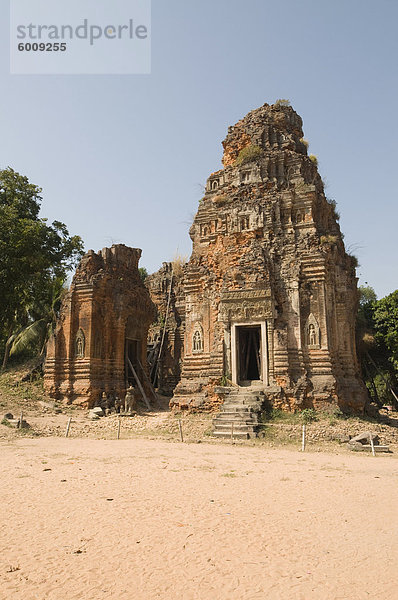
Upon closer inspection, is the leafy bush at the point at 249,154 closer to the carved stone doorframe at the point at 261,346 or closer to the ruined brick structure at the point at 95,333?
the carved stone doorframe at the point at 261,346

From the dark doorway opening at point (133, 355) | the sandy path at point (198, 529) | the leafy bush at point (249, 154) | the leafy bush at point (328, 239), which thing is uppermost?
the leafy bush at point (249, 154)

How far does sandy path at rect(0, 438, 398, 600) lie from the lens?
4.44 m

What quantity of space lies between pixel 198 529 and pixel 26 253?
20.8 metres

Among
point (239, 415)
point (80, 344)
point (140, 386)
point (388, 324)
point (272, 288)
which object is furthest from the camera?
point (140, 386)

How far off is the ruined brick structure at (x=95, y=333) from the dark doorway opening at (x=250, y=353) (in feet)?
21.5

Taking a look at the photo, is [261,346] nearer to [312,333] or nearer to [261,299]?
[261,299]

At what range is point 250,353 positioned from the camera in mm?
20531

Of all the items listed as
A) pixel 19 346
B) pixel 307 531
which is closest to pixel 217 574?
pixel 307 531

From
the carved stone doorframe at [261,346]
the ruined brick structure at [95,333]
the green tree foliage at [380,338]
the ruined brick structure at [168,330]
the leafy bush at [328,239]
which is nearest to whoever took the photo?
the carved stone doorframe at [261,346]

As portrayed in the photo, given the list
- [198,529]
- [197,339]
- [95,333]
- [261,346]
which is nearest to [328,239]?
[261,346]

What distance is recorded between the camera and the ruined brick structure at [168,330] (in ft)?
97.7

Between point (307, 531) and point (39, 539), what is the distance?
130 inches

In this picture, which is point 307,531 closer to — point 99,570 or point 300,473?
point 99,570

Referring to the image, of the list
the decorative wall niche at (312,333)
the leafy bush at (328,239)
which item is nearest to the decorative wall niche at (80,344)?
the decorative wall niche at (312,333)
